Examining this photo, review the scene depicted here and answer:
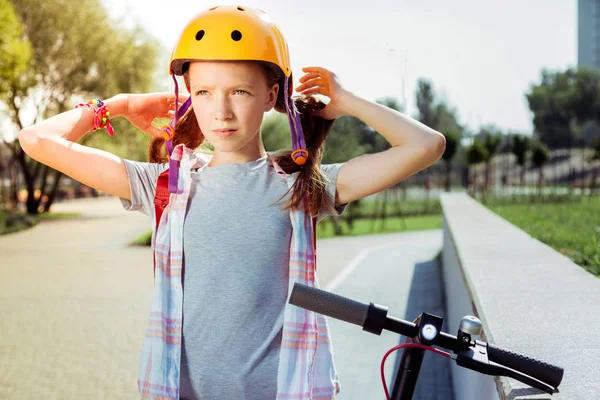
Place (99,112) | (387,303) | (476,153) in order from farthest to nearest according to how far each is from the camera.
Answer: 1. (476,153)
2. (387,303)
3. (99,112)

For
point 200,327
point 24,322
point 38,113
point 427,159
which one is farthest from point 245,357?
point 38,113

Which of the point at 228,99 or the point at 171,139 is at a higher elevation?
the point at 228,99

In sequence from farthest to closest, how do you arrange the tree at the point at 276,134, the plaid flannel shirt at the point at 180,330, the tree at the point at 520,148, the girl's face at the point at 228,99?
the tree at the point at 520,148
the tree at the point at 276,134
the girl's face at the point at 228,99
the plaid flannel shirt at the point at 180,330

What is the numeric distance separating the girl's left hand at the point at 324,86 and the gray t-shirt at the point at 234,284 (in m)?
0.20

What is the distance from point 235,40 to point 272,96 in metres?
0.26

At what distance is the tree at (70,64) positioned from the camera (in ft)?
97.9

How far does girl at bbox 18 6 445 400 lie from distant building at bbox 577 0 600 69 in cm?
11613

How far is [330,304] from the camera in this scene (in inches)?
53.4

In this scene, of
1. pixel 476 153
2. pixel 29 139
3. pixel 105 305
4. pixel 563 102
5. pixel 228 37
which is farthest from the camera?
pixel 563 102

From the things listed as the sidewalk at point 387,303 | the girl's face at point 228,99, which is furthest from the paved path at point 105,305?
the girl's face at point 228,99

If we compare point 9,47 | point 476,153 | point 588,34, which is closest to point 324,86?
point 9,47

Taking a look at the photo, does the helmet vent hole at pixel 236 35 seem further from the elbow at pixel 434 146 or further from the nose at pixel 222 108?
the elbow at pixel 434 146

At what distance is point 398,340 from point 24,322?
4.50m

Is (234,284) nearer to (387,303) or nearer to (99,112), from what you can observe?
(99,112)
